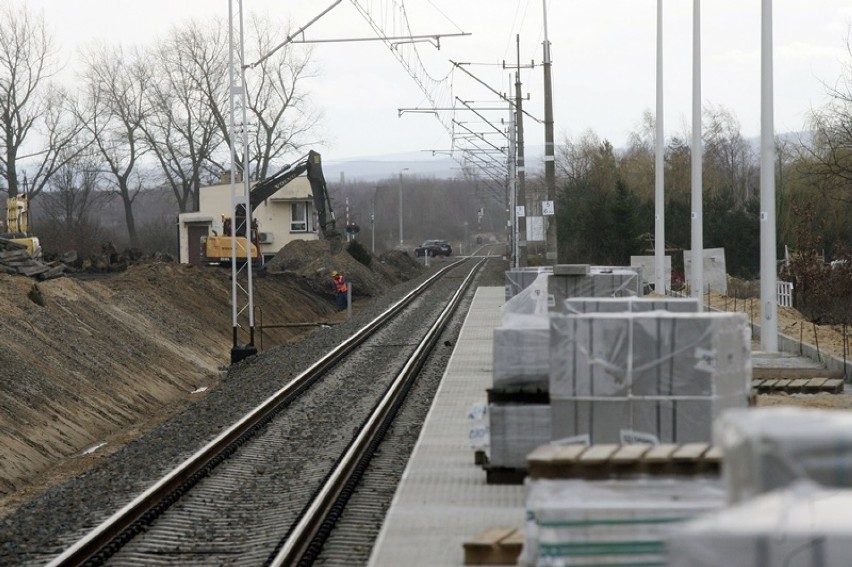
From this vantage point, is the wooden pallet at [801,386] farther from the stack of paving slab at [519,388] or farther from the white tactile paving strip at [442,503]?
the stack of paving slab at [519,388]

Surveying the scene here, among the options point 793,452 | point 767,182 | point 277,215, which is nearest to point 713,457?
point 793,452

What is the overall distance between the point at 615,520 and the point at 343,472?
7794 mm

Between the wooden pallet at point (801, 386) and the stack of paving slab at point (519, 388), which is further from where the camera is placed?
the wooden pallet at point (801, 386)

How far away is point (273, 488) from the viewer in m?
14.0

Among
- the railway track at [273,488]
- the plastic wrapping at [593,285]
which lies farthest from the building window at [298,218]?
the plastic wrapping at [593,285]

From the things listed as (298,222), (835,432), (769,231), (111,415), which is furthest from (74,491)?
(298,222)

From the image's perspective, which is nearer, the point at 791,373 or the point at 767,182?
the point at 791,373

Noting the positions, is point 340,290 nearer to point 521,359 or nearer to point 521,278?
point 521,278

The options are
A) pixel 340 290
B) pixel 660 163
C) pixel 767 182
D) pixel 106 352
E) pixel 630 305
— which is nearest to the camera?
pixel 630 305

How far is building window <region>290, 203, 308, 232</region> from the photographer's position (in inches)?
3044

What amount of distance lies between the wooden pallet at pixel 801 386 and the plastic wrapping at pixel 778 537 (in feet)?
45.0

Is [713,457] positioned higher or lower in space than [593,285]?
lower

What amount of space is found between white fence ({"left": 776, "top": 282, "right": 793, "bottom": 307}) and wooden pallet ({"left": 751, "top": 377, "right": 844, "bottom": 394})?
1840 cm

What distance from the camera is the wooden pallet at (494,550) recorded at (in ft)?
29.5
